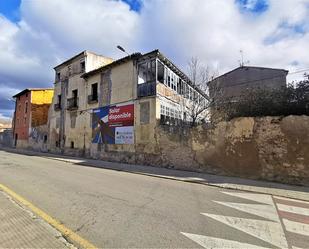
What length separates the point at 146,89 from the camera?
17031 millimetres

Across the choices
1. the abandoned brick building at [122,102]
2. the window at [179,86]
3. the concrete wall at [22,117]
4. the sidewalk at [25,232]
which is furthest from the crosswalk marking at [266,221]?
the concrete wall at [22,117]

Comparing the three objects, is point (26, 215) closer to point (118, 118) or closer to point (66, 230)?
point (66, 230)

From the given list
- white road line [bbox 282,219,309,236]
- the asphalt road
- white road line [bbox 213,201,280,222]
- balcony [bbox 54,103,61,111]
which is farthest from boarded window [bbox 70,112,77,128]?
white road line [bbox 282,219,309,236]

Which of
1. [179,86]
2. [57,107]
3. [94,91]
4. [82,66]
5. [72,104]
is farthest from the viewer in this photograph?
[57,107]

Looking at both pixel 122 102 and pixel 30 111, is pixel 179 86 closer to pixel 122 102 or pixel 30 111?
pixel 122 102

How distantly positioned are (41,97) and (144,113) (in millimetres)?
22872

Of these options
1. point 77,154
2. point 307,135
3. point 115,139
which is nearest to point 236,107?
point 307,135

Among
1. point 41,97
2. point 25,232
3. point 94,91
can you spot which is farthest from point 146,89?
point 41,97

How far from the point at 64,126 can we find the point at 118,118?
29.5 ft

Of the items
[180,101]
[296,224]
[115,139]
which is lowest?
[296,224]

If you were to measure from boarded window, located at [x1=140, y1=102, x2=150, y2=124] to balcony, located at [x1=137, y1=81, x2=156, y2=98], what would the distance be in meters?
0.72

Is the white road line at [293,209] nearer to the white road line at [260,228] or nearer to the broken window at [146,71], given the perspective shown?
the white road line at [260,228]

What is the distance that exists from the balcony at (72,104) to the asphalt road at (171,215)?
51.7ft

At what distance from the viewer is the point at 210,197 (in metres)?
7.08
